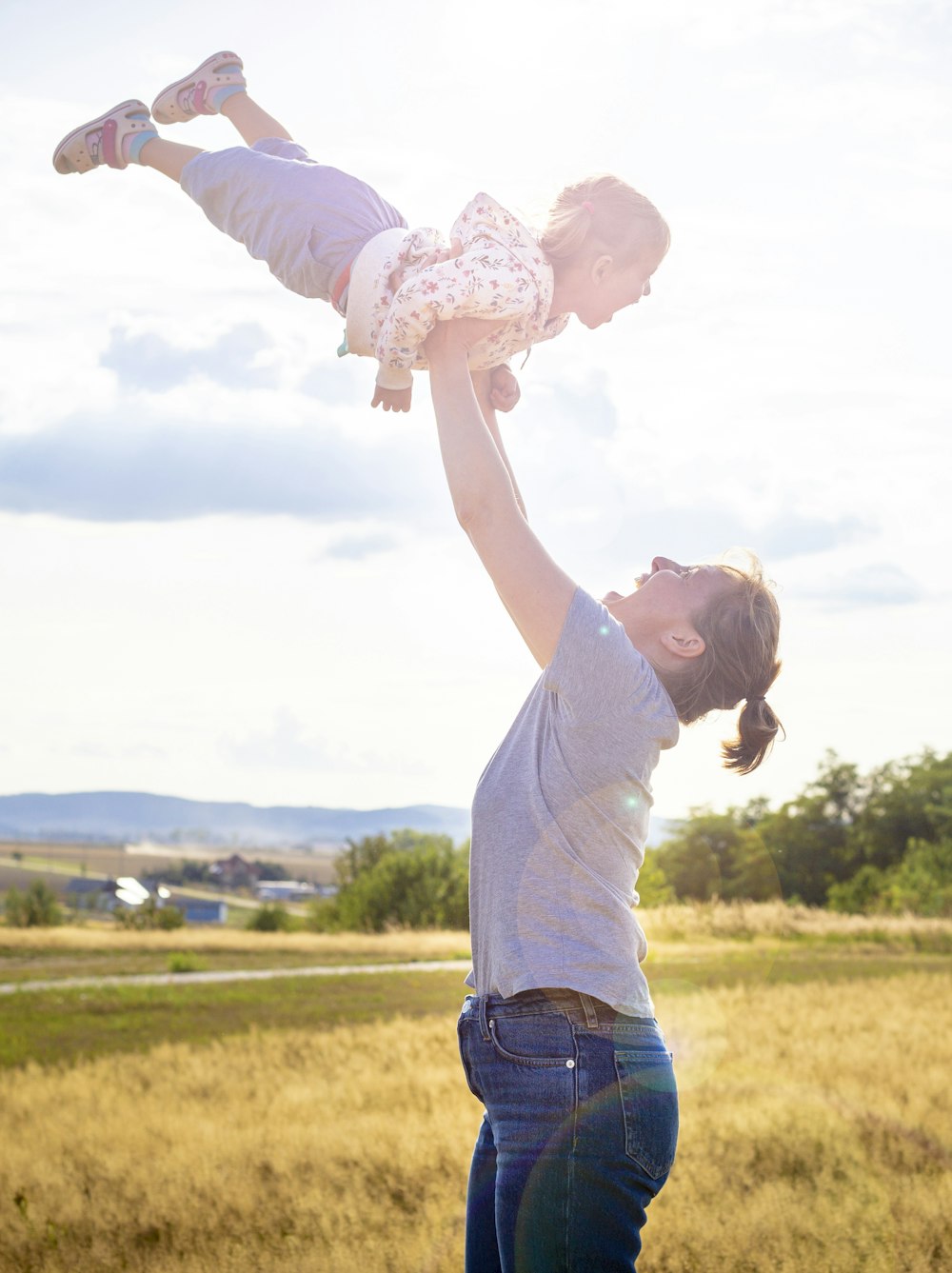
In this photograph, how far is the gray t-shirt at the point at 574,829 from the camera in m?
2.27

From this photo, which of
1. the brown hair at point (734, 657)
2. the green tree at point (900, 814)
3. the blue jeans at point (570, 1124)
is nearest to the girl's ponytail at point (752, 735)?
the brown hair at point (734, 657)

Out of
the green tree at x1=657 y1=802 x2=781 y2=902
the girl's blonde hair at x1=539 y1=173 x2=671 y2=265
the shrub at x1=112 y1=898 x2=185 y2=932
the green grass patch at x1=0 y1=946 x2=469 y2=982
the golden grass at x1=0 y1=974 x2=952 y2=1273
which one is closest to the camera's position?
the girl's blonde hair at x1=539 y1=173 x2=671 y2=265

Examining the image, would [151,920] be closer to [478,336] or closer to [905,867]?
[905,867]

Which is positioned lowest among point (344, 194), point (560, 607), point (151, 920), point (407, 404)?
point (151, 920)

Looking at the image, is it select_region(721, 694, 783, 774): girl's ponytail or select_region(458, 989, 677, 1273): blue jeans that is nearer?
select_region(458, 989, 677, 1273): blue jeans

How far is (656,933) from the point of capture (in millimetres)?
30797

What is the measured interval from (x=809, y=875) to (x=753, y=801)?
470cm

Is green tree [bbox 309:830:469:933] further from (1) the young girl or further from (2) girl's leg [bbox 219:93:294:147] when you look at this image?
(1) the young girl

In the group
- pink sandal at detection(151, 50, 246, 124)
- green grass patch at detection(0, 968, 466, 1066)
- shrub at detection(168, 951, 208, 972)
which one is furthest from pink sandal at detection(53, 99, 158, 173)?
shrub at detection(168, 951, 208, 972)

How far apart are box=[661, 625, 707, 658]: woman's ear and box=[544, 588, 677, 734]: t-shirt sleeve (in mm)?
214

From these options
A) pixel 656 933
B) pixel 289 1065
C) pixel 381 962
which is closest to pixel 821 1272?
pixel 289 1065

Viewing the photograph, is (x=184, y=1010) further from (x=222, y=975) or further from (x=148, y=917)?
(x=148, y=917)

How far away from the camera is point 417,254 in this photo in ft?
9.69

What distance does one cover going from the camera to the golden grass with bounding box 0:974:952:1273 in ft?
18.3
